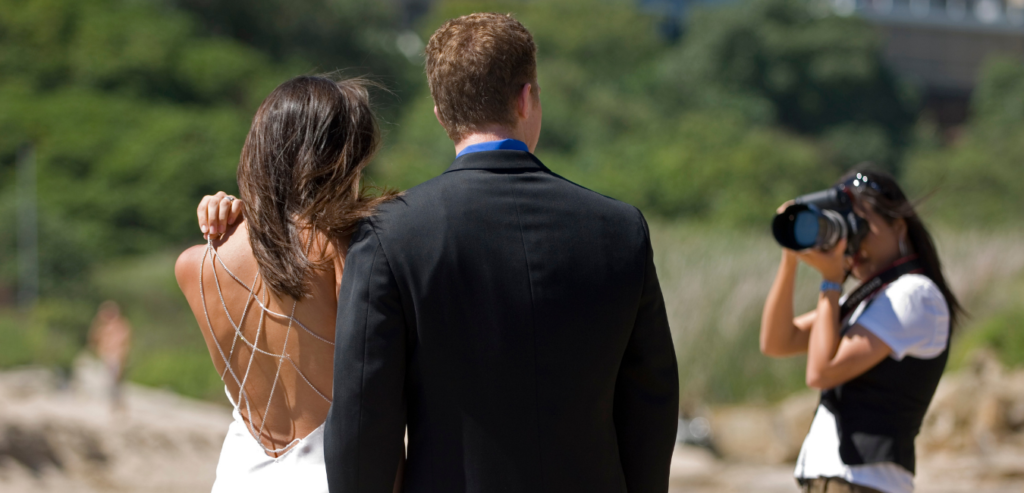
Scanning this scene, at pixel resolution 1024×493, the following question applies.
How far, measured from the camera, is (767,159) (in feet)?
82.8

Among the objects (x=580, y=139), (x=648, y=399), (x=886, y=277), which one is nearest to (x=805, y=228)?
(x=886, y=277)

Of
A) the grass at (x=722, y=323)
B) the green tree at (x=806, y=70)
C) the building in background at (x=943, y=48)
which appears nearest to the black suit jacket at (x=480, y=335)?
the grass at (x=722, y=323)

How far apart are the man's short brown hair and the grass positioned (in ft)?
22.7

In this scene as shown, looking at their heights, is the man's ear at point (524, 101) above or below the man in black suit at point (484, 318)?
above

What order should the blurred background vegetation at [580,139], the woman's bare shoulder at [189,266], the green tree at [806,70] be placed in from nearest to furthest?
1. the woman's bare shoulder at [189,266]
2. the blurred background vegetation at [580,139]
3. the green tree at [806,70]

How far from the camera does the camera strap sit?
2561mm

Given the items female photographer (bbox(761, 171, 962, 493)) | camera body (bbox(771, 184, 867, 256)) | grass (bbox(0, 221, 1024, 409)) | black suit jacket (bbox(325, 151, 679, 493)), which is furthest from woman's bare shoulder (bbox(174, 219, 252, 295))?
grass (bbox(0, 221, 1024, 409))

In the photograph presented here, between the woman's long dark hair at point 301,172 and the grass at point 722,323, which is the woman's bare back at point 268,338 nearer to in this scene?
the woman's long dark hair at point 301,172

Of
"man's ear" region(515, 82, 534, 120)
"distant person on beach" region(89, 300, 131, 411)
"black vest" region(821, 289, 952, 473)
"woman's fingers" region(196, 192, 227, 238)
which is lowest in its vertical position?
"distant person on beach" region(89, 300, 131, 411)

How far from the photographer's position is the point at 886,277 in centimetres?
257

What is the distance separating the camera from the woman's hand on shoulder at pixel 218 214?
6.12 feet

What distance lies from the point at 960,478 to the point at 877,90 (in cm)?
3960

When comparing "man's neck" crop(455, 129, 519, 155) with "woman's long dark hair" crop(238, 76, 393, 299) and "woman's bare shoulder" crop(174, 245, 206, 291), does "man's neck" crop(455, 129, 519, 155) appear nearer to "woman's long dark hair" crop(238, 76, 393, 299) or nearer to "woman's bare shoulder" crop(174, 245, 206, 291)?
"woman's long dark hair" crop(238, 76, 393, 299)

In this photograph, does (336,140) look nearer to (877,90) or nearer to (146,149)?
(146,149)
